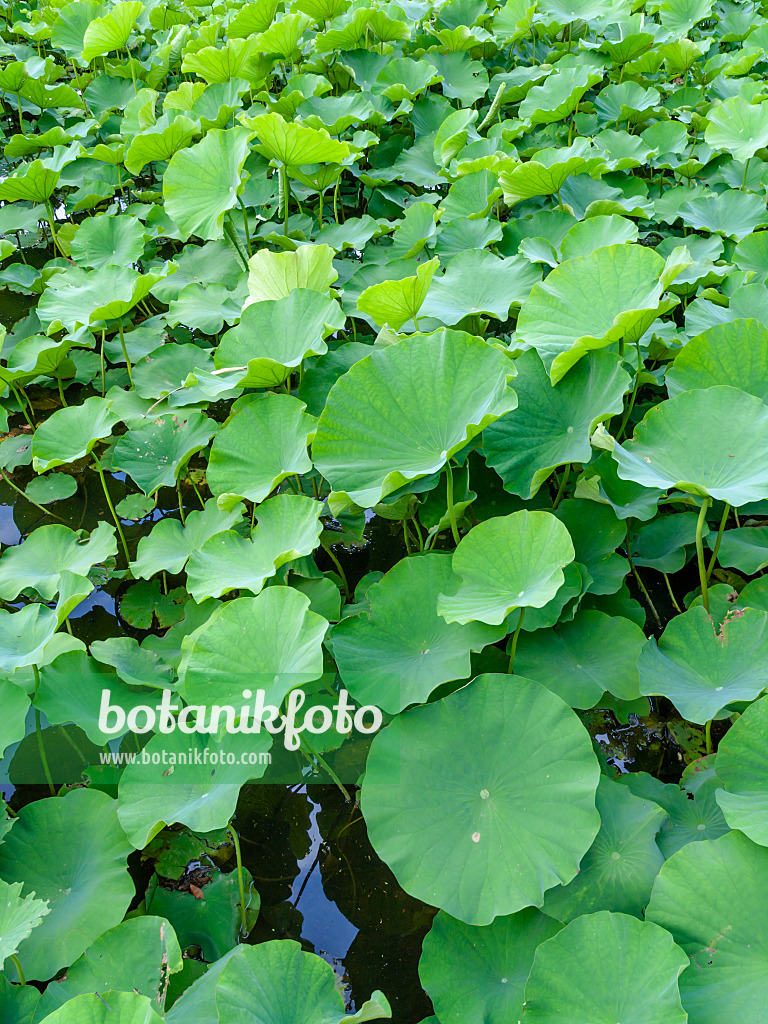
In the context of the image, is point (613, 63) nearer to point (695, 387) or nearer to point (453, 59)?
point (453, 59)

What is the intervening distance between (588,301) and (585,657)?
2.44ft

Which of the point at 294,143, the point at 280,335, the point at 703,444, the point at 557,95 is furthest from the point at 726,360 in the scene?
the point at 557,95

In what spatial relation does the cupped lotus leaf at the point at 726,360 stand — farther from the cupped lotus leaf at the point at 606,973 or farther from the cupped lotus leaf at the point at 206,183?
the cupped lotus leaf at the point at 206,183

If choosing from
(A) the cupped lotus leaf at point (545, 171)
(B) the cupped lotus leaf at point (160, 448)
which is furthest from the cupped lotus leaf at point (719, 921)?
(A) the cupped lotus leaf at point (545, 171)

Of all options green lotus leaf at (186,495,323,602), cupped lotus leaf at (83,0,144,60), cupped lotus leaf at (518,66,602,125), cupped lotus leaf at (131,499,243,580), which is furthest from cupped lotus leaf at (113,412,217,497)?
cupped lotus leaf at (83,0,144,60)

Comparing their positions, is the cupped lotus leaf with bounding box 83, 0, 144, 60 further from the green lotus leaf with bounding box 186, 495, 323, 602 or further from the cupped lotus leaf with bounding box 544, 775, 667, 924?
the cupped lotus leaf with bounding box 544, 775, 667, 924

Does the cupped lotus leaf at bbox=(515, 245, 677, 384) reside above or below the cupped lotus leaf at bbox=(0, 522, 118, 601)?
above

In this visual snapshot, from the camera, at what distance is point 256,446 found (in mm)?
1671

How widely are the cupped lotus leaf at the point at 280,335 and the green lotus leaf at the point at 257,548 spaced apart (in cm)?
33

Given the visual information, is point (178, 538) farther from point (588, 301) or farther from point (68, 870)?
point (588, 301)

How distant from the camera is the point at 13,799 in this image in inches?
59.8

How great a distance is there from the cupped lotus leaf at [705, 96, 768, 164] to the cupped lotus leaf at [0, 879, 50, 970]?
281 centimetres

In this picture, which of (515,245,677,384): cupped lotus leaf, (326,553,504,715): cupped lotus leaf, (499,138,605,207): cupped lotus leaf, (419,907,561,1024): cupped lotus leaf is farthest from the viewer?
(499,138,605,207): cupped lotus leaf

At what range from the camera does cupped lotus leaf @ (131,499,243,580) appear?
1.71 metres
